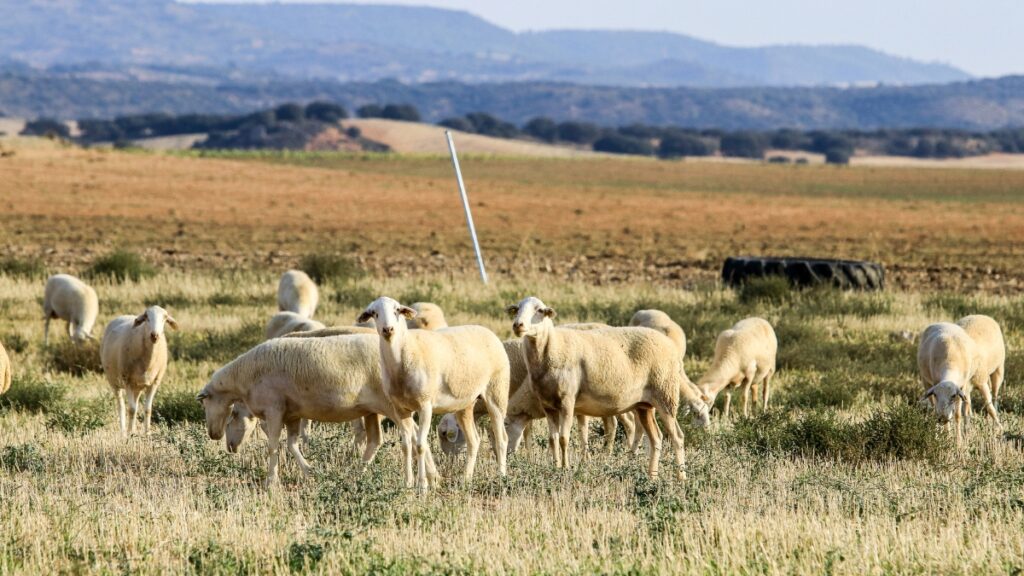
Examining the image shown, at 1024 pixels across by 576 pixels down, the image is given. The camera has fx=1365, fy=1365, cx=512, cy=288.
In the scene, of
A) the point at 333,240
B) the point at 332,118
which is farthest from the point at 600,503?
the point at 332,118

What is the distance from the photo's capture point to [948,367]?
1262 cm

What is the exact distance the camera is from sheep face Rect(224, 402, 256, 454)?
11.0m

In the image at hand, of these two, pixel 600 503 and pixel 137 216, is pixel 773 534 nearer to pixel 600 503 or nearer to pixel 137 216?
pixel 600 503

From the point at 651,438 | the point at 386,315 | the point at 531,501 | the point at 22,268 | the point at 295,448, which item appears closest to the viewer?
the point at 531,501

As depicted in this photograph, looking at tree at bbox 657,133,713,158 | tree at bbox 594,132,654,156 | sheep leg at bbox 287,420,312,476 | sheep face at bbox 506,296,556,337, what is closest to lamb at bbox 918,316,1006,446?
sheep face at bbox 506,296,556,337

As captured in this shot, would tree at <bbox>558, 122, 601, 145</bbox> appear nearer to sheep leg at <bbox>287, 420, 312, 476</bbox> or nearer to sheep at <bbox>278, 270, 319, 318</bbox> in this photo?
sheep at <bbox>278, 270, 319, 318</bbox>

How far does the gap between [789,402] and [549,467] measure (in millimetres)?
4322

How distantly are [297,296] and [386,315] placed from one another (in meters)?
8.52

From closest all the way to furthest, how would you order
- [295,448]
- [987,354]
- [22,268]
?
1. [295,448]
2. [987,354]
3. [22,268]

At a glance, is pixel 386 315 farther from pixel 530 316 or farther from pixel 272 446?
pixel 272 446

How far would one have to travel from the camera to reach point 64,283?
57.5ft

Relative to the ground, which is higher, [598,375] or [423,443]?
[598,375]

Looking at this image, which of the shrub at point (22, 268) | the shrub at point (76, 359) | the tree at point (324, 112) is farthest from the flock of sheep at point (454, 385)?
the tree at point (324, 112)

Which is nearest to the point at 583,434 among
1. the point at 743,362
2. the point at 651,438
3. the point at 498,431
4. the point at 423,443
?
the point at 651,438
